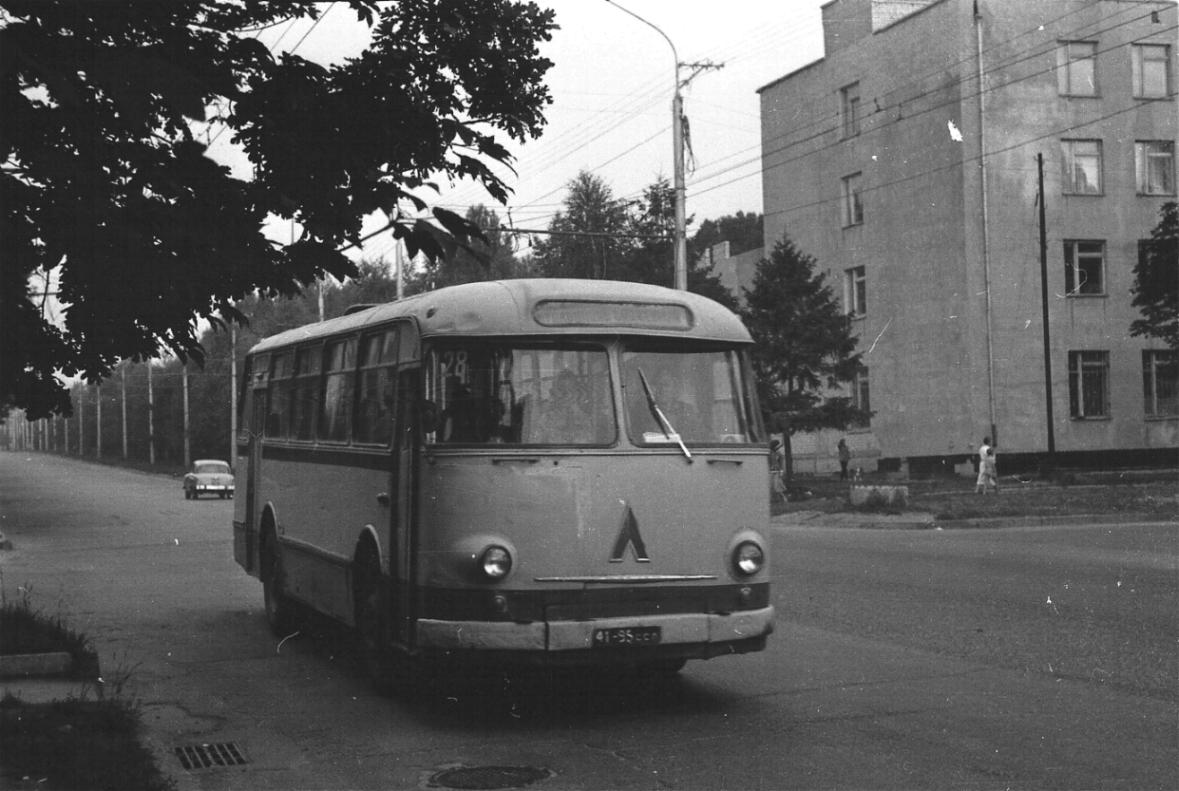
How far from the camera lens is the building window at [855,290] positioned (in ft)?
180

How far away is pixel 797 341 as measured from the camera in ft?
131

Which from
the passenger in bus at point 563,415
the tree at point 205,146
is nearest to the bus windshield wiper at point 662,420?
the passenger in bus at point 563,415

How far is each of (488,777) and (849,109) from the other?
167ft

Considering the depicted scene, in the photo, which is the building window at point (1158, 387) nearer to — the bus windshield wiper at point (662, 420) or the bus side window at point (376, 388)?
the bus side window at point (376, 388)

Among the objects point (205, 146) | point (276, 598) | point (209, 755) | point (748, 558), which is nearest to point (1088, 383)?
point (276, 598)

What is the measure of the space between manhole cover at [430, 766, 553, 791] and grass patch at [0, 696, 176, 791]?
132 cm

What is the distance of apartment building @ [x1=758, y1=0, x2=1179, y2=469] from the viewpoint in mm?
48375

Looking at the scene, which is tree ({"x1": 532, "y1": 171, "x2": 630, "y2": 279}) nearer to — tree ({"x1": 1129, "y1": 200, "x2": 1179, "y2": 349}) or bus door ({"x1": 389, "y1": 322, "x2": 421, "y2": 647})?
tree ({"x1": 1129, "y1": 200, "x2": 1179, "y2": 349})

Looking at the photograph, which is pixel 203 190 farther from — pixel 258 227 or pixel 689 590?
pixel 689 590

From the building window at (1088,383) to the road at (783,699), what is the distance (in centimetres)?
3289

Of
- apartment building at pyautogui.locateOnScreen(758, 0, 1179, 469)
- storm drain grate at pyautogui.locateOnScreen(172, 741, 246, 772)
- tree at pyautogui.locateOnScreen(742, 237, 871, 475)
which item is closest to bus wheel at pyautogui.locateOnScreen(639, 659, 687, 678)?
storm drain grate at pyautogui.locateOnScreen(172, 741, 246, 772)

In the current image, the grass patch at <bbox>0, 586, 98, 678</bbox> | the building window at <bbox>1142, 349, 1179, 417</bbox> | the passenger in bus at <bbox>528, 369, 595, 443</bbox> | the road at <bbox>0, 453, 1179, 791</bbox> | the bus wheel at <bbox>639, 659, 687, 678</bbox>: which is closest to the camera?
the road at <bbox>0, 453, 1179, 791</bbox>

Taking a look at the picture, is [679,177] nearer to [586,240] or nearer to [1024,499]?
[1024,499]

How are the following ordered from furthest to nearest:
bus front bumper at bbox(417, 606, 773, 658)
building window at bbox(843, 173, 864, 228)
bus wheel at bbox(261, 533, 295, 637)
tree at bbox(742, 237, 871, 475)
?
building window at bbox(843, 173, 864, 228)
tree at bbox(742, 237, 871, 475)
bus wheel at bbox(261, 533, 295, 637)
bus front bumper at bbox(417, 606, 773, 658)
